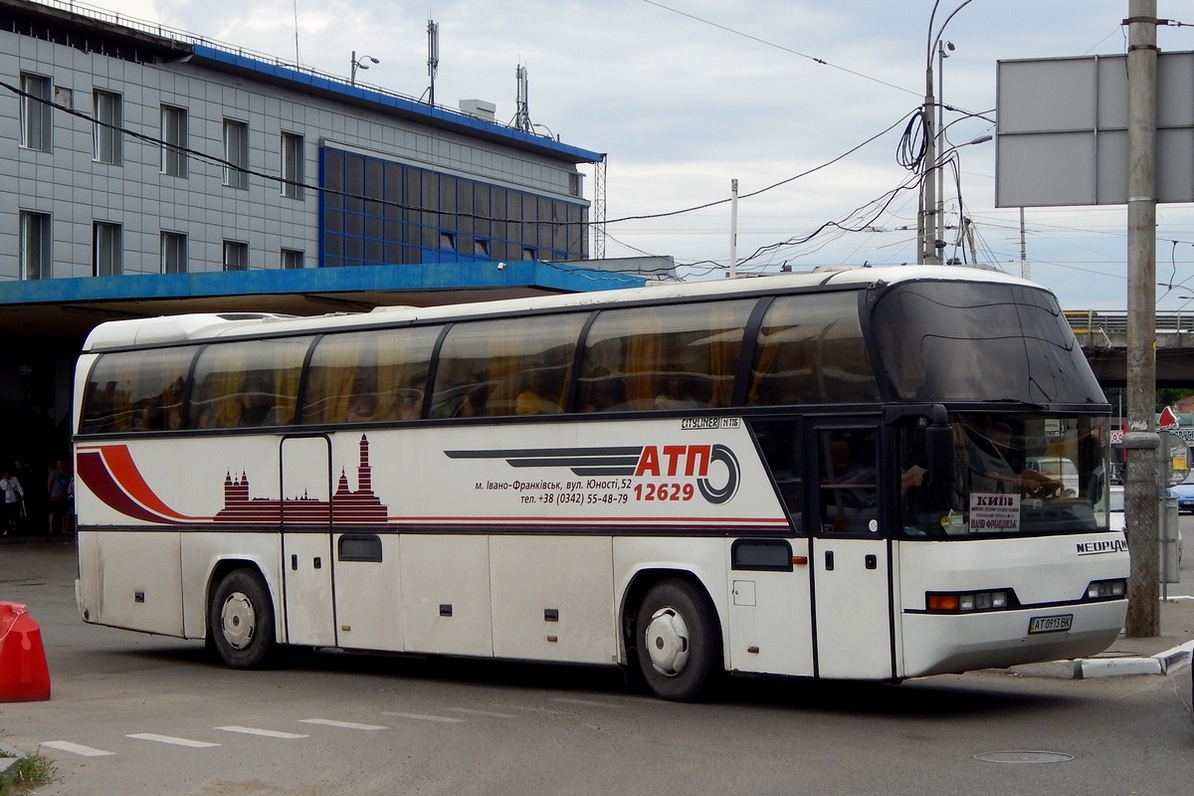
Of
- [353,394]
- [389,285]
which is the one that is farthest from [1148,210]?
[389,285]

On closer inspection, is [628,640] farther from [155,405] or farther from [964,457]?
[155,405]

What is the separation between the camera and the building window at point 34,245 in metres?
41.6

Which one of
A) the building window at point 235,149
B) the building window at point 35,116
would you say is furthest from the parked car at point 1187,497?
the building window at point 35,116

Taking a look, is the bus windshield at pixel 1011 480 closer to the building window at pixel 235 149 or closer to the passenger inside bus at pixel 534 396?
the passenger inside bus at pixel 534 396

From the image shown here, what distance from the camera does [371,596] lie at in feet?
49.1

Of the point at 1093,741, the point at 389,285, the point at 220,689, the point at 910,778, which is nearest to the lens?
the point at 910,778

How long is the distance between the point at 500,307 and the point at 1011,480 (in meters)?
5.01

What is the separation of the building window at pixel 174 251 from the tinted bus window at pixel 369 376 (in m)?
31.6

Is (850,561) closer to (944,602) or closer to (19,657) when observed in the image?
(944,602)

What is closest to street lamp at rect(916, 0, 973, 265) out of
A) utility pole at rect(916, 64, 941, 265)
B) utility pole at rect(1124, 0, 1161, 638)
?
utility pole at rect(916, 64, 941, 265)

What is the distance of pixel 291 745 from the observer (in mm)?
10680

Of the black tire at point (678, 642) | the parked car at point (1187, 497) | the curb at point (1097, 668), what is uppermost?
the black tire at point (678, 642)

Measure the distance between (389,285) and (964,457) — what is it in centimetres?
1904

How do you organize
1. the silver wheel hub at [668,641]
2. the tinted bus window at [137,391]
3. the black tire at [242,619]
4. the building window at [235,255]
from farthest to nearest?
the building window at [235,255], the tinted bus window at [137,391], the black tire at [242,619], the silver wheel hub at [668,641]
